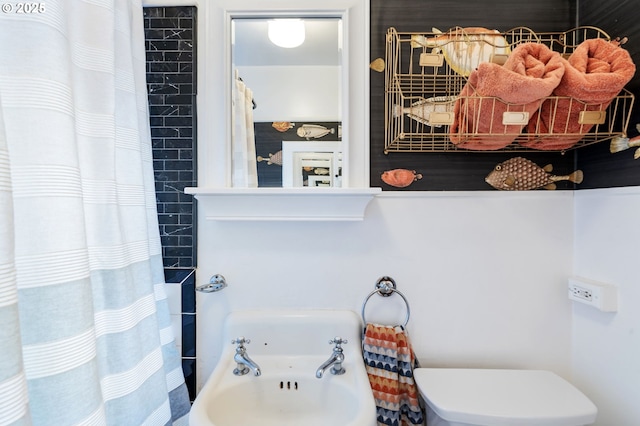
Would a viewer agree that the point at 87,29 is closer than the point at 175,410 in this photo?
Yes

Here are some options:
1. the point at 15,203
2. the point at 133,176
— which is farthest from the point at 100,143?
the point at 15,203

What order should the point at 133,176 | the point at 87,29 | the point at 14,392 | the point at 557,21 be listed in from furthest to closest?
the point at 557,21 < the point at 133,176 < the point at 87,29 < the point at 14,392

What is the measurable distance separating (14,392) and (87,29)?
2.46 feet

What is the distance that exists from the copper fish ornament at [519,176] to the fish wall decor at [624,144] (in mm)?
151

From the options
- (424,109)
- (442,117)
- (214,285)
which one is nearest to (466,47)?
(424,109)

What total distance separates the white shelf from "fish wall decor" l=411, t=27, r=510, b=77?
1.74ft

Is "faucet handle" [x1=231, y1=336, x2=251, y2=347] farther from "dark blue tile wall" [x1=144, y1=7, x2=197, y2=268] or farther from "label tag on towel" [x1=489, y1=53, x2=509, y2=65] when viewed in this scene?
"label tag on towel" [x1=489, y1=53, x2=509, y2=65]

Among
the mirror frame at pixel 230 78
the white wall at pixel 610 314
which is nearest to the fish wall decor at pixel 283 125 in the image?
the mirror frame at pixel 230 78

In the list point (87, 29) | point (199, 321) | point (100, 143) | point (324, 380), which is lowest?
point (324, 380)

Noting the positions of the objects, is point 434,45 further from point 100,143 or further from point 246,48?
point 100,143

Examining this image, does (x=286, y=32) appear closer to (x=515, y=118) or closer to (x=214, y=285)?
(x=515, y=118)

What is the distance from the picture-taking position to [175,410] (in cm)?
96

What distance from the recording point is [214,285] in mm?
1047

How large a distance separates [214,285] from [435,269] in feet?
2.54
